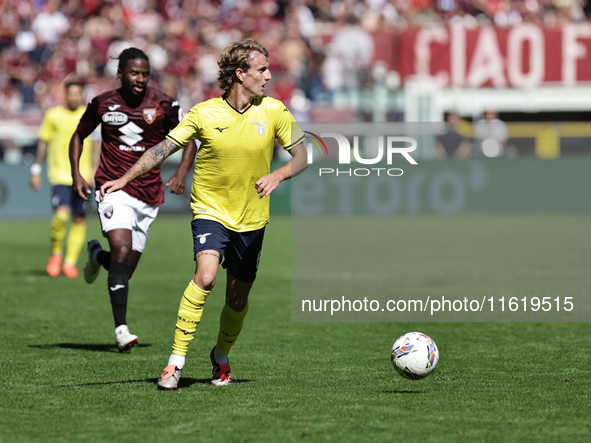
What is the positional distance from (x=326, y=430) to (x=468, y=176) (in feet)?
56.2

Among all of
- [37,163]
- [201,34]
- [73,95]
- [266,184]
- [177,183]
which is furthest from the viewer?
[201,34]

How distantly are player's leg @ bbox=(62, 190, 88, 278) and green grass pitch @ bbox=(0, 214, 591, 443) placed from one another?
129 centimetres

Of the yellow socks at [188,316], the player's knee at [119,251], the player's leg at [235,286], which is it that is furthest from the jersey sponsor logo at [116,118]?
the yellow socks at [188,316]

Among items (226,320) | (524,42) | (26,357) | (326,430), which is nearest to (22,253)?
(26,357)

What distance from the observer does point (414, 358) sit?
6312 mm

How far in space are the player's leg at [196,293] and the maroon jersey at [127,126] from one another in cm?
212

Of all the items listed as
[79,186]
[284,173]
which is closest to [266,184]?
[284,173]

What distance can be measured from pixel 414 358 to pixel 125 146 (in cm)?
331

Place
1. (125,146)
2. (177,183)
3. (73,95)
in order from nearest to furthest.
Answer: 1. (177,183)
2. (125,146)
3. (73,95)

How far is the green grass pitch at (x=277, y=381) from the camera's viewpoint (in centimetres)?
523

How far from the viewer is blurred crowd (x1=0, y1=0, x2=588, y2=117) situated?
24094 millimetres

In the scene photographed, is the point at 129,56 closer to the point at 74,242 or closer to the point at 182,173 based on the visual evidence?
the point at 182,173

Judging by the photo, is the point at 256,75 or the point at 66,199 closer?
the point at 256,75

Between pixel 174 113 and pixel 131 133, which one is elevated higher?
pixel 174 113
